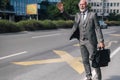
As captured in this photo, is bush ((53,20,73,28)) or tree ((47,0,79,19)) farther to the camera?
tree ((47,0,79,19))

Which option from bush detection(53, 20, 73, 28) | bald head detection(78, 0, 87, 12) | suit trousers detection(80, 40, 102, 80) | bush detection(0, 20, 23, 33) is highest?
bald head detection(78, 0, 87, 12)

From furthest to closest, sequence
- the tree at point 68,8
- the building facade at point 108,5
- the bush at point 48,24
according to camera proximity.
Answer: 1. the building facade at point 108,5
2. the tree at point 68,8
3. the bush at point 48,24

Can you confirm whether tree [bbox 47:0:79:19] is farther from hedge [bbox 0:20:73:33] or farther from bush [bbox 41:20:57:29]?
bush [bbox 41:20:57:29]

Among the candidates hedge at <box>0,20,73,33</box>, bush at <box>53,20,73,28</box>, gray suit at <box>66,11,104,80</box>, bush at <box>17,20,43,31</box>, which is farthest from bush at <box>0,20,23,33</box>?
gray suit at <box>66,11,104,80</box>

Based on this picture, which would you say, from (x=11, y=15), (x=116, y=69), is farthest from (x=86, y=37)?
(x=11, y=15)

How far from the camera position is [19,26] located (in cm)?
4312

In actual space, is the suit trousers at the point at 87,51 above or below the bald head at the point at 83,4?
below

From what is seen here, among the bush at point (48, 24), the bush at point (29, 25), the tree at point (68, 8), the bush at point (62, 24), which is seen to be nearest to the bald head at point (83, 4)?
the bush at point (29, 25)

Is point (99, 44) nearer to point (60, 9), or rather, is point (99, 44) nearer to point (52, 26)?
point (52, 26)

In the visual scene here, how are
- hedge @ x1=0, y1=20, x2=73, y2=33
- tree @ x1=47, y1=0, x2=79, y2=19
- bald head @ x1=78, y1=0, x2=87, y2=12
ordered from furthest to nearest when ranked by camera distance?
1. tree @ x1=47, y1=0, x2=79, y2=19
2. hedge @ x1=0, y1=20, x2=73, y2=33
3. bald head @ x1=78, y1=0, x2=87, y2=12

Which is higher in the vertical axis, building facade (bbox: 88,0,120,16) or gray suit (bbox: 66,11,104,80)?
gray suit (bbox: 66,11,104,80)

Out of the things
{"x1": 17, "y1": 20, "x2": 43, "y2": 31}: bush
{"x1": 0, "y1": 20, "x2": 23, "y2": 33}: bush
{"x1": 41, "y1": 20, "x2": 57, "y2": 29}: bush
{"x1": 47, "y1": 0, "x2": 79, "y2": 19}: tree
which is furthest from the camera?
{"x1": 47, "y1": 0, "x2": 79, "y2": 19}: tree

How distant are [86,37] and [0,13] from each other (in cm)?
8224

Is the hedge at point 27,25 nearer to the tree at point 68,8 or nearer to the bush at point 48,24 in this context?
the bush at point 48,24
